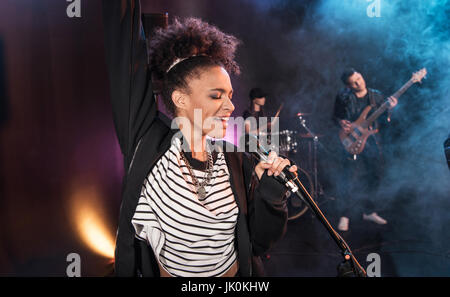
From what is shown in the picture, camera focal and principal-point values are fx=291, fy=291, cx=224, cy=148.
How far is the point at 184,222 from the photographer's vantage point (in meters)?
1.03

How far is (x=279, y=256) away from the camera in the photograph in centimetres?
324

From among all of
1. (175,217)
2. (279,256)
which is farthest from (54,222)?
(279,256)

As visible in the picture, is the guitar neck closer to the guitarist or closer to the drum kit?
the guitarist

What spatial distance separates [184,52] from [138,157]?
0.45 meters

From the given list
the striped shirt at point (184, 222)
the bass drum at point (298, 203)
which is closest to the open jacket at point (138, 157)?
the striped shirt at point (184, 222)

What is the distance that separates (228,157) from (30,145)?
157 centimetres

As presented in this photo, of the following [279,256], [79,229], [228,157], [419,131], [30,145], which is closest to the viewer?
[228,157]

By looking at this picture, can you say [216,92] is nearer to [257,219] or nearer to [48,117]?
[257,219]

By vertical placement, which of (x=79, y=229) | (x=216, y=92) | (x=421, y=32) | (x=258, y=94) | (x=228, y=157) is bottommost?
(x=79, y=229)

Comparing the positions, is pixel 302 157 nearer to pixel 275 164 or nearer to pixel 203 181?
pixel 203 181

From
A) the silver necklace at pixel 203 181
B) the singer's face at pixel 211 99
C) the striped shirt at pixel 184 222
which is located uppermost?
the singer's face at pixel 211 99

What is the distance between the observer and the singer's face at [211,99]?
1111mm

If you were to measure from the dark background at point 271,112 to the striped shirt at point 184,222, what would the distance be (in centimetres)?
139

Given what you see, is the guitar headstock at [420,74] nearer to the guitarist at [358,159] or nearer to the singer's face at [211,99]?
the guitarist at [358,159]
